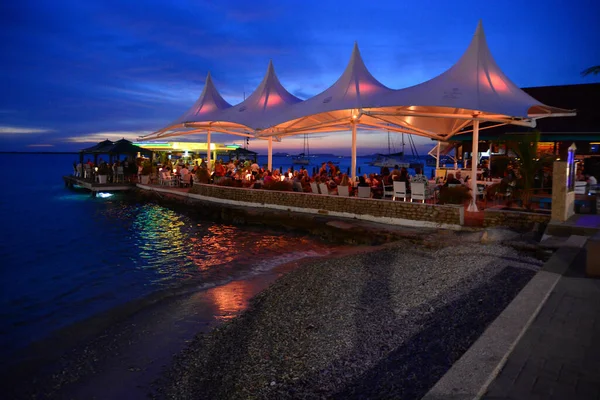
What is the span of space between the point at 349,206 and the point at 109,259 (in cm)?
672

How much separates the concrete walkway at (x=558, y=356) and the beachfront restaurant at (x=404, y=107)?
21.7 feet

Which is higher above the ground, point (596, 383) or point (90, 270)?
point (596, 383)

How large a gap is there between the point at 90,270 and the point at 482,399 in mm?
9557

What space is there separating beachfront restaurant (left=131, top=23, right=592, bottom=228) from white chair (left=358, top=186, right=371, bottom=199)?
1.79 feet

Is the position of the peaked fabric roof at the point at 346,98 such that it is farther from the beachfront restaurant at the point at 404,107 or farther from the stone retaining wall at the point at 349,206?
Answer: the stone retaining wall at the point at 349,206

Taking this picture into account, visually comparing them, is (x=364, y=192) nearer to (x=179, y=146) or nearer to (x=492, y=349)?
(x=492, y=349)

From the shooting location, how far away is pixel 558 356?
129 inches

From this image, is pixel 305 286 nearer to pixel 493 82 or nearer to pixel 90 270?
pixel 90 270

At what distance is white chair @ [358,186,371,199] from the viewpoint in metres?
12.6

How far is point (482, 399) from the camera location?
107 inches

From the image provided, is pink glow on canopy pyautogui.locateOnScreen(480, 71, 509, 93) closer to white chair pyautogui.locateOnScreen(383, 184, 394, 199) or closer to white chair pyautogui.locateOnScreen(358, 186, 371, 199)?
white chair pyautogui.locateOnScreen(383, 184, 394, 199)

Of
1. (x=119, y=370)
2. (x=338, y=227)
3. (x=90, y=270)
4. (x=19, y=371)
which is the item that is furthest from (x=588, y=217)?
(x=90, y=270)

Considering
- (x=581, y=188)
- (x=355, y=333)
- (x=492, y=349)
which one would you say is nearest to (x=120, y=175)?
(x=581, y=188)

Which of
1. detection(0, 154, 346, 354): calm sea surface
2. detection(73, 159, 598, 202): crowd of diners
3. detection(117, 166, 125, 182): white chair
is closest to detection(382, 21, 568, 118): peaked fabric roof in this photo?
detection(73, 159, 598, 202): crowd of diners
